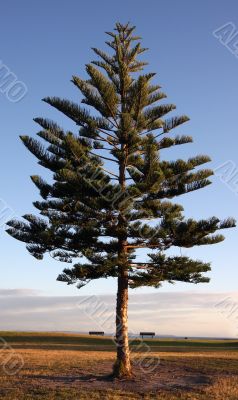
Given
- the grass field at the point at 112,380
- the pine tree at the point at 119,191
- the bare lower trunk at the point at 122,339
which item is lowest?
the grass field at the point at 112,380

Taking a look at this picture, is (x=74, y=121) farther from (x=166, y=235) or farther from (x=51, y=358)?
(x=51, y=358)

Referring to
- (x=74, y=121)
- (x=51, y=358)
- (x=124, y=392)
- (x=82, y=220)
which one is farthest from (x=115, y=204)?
(x=51, y=358)

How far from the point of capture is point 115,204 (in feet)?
41.4

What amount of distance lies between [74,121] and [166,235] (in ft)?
13.2

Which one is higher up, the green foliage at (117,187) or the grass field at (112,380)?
the green foliage at (117,187)

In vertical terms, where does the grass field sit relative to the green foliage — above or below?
below

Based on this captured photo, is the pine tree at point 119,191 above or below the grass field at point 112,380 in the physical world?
above

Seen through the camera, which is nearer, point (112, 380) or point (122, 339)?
point (112, 380)

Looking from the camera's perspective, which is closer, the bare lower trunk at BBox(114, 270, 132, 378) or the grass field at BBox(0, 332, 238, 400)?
the grass field at BBox(0, 332, 238, 400)

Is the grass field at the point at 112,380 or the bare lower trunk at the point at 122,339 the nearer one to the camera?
the grass field at the point at 112,380

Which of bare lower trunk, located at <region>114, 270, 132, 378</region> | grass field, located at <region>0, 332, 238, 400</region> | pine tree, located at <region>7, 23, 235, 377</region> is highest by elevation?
pine tree, located at <region>7, 23, 235, 377</region>

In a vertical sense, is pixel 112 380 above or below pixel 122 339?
below

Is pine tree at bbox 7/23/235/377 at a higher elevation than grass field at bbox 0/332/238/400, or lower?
higher

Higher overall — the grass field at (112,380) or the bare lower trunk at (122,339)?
the bare lower trunk at (122,339)
